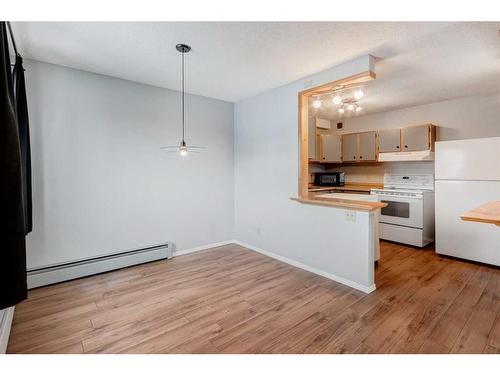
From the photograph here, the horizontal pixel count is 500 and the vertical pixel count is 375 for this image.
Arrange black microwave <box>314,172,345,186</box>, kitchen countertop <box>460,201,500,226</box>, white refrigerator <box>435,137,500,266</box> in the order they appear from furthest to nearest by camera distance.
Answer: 1. black microwave <box>314,172,345,186</box>
2. white refrigerator <box>435,137,500,266</box>
3. kitchen countertop <box>460,201,500,226</box>

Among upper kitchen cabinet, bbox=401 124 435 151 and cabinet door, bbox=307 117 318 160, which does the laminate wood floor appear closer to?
upper kitchen cabinet, bbox=401 124 435 151

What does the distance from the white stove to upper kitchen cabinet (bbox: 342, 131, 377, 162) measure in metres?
0.74

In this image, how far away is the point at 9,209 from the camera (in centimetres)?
105

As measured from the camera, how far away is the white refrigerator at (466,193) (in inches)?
127

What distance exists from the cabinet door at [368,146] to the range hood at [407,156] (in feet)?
0.48

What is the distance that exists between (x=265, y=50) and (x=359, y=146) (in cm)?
336

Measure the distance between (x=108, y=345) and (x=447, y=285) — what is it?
3412mm

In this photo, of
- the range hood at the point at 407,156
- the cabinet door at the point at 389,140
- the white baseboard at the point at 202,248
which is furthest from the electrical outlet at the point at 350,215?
the cabinet door at the point at 389,140

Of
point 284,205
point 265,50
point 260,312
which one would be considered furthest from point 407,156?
point 260,312

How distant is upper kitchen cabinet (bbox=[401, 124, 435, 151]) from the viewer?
13.8 feet

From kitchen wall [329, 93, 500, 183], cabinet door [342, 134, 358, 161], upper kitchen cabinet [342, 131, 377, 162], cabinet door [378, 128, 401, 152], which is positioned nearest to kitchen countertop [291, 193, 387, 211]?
cabinet door [378, 128, 401, 152]
